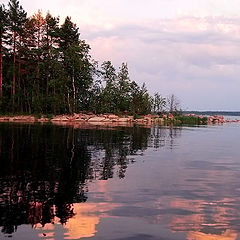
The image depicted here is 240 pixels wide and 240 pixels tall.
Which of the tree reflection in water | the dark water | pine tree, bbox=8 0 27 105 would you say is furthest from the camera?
pine tree, bbox=8 0 27 105

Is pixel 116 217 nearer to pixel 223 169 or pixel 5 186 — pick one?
pixel 5 186

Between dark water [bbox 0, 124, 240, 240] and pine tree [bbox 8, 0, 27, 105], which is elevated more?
pine tree [bbox 8, 0, 27, 105]

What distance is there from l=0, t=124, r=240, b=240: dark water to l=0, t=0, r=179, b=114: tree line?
184 feet

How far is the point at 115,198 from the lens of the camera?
44.5ft

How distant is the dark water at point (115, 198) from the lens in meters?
10.0

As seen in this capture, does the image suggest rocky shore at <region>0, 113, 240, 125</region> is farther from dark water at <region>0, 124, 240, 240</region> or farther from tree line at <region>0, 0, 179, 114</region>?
dark water at <region>0, 124, 240, 240</region>

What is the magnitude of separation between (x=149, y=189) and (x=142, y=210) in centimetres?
338

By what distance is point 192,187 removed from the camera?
16203mm

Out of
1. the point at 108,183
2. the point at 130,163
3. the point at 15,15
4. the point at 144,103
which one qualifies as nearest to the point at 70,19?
the point at 15,15

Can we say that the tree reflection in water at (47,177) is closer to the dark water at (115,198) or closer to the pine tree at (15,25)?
the dark water at (115,198)

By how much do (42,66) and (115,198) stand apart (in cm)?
6930

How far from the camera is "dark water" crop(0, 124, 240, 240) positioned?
1001cm

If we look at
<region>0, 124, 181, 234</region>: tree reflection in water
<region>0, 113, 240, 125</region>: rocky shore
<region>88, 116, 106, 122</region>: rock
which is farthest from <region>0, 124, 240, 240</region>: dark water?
<region>88, 116, 106, 122</region>: rock

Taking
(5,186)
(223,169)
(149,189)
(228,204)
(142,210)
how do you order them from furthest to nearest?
1. (223,169)
2. (149,189)
3. (5,186)
4. (228,204)
5. (142,210)
